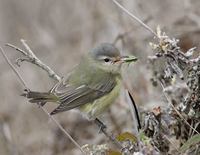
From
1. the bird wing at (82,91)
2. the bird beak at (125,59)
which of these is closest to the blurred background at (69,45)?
the bird beak at (125,59)

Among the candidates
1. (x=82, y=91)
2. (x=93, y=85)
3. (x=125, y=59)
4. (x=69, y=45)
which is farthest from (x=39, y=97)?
(x=69, y=45)

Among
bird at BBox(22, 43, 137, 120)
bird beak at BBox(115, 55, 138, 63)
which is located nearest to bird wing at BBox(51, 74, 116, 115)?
bird at BBox(22, 43, 137, 120)

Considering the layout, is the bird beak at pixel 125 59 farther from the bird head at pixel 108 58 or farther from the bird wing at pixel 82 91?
the bird wing at pixel 82 91

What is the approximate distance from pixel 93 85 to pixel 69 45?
3297mm

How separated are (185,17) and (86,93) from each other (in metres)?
2.08

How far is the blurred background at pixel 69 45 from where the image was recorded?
19.4 ft

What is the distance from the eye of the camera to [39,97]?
14.0ft

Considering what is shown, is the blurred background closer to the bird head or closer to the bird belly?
the bird head

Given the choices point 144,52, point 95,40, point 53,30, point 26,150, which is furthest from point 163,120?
point 53,30

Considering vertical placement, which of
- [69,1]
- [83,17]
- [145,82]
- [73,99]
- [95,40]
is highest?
[69,1]

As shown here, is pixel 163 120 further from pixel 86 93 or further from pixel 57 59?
pixel 57 59

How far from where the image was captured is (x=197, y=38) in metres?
6.39

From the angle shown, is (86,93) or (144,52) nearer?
(86,93)

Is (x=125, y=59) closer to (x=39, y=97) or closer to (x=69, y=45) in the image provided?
(x=39, y=97)
